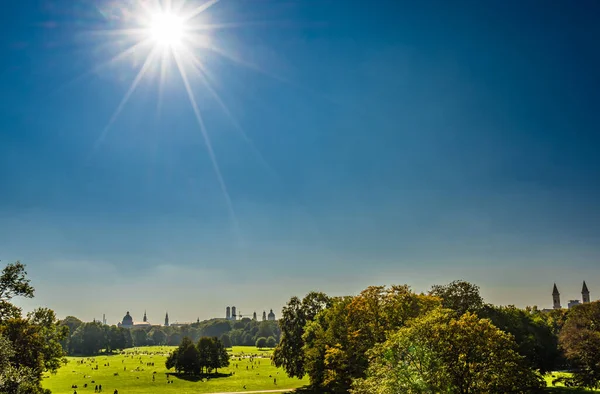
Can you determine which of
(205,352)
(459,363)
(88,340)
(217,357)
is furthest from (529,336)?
(88,340)

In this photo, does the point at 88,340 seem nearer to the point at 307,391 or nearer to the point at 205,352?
the point at 205,352

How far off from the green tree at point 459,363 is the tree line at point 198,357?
217 feet

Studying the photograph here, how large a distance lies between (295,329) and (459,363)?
1688 inches

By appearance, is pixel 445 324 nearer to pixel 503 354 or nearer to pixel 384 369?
pixel 503 354

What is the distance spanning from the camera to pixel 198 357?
81062mm

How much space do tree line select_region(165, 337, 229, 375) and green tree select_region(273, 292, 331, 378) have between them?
75.4 feet

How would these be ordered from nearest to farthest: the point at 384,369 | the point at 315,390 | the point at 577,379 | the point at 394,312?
the point at 384,369, the point at 394,312, the point at 577,379, the point at 315,390

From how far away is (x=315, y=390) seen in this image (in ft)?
179

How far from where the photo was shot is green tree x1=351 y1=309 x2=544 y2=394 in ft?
66.8

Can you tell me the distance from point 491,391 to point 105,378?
236ft

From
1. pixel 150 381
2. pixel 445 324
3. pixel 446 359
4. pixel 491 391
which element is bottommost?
pixel 150 381

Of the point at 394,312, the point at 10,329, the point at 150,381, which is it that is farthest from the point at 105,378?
the point at 394,312

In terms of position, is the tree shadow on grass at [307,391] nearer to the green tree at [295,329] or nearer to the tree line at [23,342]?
the green tree at [295,329]

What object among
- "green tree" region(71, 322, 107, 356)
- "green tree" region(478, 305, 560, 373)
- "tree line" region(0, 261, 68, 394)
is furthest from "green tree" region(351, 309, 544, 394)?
"green tree" region(71, 322, 107, 356)
